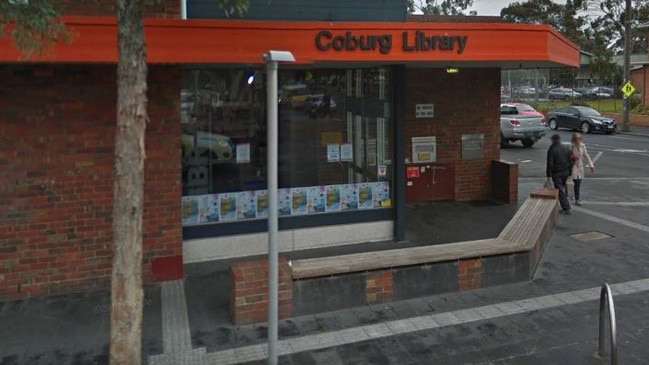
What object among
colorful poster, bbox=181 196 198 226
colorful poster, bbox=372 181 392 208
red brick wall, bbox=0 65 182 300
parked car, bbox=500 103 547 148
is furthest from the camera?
parked car, bbox=500 103 547 148

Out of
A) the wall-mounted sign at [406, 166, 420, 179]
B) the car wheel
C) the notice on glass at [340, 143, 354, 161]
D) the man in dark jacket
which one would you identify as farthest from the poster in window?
the car wheel

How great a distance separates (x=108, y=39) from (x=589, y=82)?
7954 centimetres

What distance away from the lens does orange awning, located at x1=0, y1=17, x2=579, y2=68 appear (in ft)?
17.7

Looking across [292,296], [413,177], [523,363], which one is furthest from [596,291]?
[413,177]

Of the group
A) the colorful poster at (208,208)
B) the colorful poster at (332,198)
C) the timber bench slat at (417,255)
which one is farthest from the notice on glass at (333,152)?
the timber bench slat at (417,255)

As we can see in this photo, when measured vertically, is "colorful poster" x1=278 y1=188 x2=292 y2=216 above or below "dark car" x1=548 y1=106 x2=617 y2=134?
below

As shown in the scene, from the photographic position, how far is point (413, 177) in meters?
11.1

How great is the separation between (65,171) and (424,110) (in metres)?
6.93

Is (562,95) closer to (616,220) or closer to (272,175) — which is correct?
(616,220)

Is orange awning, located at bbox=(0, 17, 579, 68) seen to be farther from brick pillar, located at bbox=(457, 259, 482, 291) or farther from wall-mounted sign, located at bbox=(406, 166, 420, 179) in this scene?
wall-mounted sign, located at bbox=(406, 166, 420, 179)

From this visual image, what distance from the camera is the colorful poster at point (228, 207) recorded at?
768 cm

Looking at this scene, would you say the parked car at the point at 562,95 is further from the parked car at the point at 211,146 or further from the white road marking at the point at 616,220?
the parked car at the point at 211,146

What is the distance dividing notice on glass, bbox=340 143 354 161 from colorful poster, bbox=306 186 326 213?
0.60m

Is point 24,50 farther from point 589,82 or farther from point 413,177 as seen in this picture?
point 589,82
